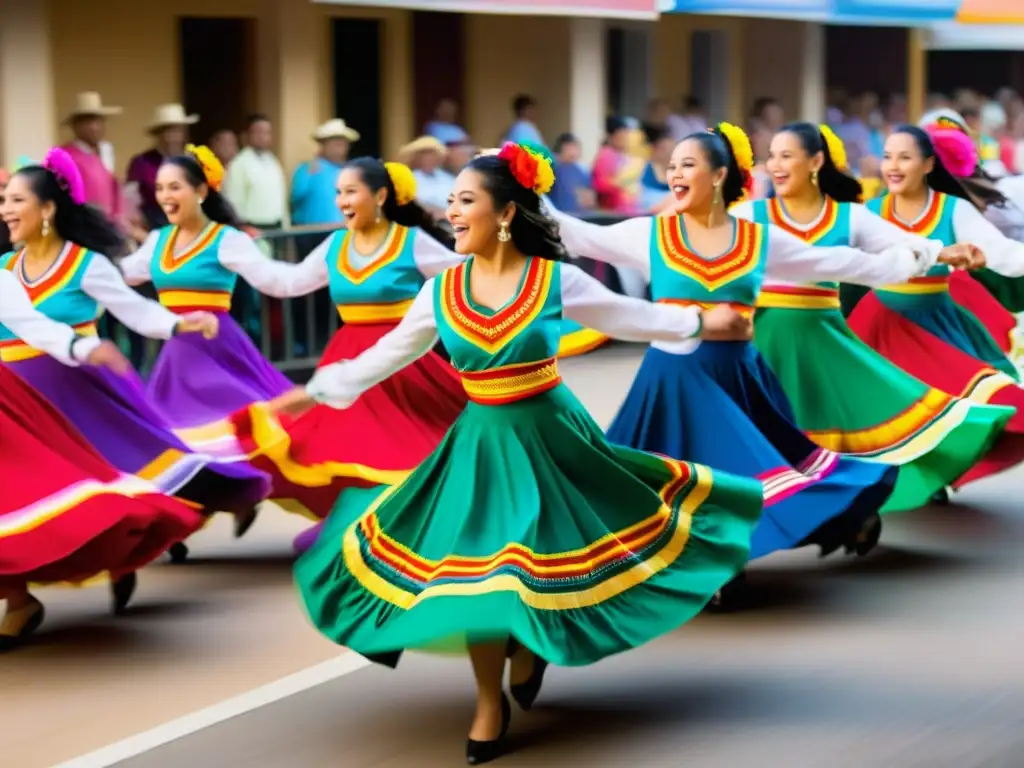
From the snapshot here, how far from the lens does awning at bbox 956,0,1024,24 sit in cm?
2823

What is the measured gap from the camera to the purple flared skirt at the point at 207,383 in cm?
954

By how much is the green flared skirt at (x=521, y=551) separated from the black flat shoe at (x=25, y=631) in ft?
5.24

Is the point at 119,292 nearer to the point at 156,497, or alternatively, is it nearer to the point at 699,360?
the point at 156,497

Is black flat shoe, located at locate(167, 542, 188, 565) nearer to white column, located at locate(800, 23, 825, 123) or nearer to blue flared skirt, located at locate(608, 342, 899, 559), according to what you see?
blue flared skirt, located at locate(608, 342, 899, 559)

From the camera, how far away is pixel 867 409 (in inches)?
364

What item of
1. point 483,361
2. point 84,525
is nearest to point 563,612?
point 483,361

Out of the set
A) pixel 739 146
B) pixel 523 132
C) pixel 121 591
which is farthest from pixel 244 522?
pixel 523 132

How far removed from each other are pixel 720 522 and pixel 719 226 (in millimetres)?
1621

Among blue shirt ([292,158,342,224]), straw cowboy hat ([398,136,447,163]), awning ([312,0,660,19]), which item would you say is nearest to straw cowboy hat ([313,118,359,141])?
blue shirt ([292,158,342,224])

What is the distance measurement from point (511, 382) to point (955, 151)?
15.8 feet

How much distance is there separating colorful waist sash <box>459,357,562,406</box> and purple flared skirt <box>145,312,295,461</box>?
2836mm

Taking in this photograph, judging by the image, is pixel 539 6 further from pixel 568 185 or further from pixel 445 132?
pixel 568 185

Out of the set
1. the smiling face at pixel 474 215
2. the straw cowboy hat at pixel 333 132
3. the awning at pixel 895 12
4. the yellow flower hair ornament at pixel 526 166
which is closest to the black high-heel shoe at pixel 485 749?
the smiling face at pixel 474 215

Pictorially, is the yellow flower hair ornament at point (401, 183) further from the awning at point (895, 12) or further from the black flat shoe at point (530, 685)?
the awning at point (895, 12)
